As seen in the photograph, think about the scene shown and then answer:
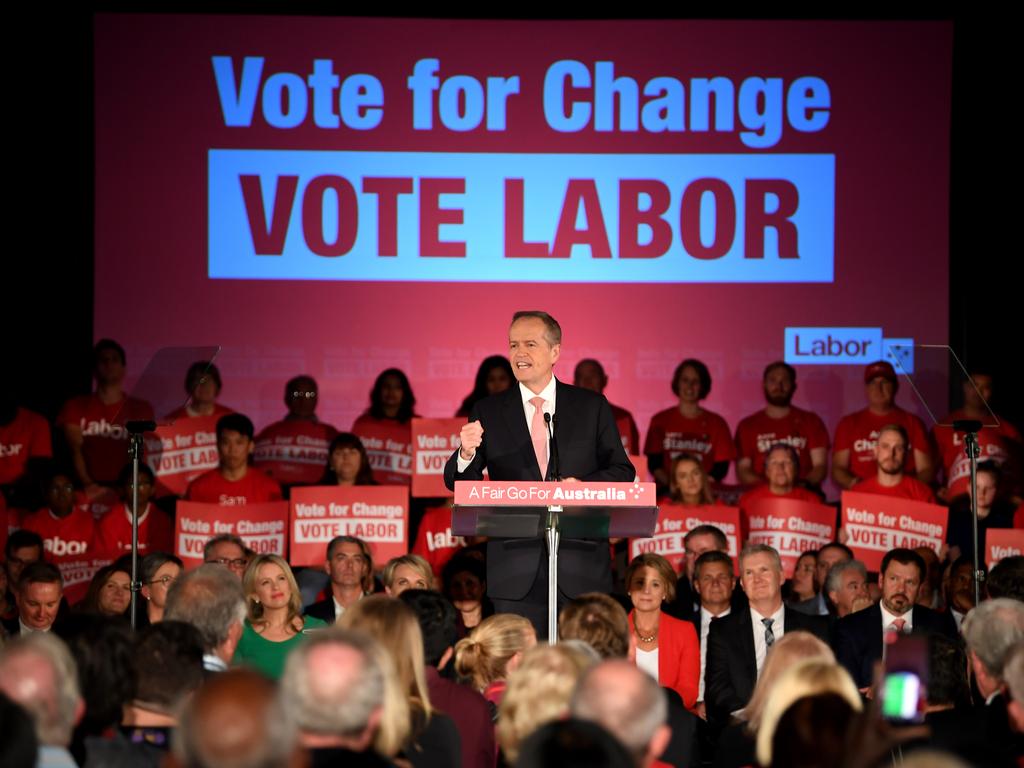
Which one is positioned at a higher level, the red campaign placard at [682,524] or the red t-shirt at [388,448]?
the red t-shirt at [388,448]

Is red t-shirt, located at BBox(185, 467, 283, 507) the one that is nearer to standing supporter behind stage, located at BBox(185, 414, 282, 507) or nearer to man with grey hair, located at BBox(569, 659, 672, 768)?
standing supporter behind stage, located at BBox(185, 414, 282, 507)

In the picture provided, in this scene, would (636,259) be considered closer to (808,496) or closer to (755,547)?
(808,496)

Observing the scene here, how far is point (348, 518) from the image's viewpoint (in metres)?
7.69

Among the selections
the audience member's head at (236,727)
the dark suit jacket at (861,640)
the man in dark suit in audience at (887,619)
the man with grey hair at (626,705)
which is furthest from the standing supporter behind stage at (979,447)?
the audience member's head at (236,727)

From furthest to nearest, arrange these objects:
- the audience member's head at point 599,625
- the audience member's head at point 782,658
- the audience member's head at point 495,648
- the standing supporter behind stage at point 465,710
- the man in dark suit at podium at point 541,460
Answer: the man in dark suit at podium at point 541,460
the audience member's head at point 495,648
the audience member's head at point 599,625
the standing supporter behind stage at point 465,710
the audience member's head at point 782,658

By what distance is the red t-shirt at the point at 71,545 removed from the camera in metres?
7.89

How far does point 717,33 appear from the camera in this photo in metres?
9.52

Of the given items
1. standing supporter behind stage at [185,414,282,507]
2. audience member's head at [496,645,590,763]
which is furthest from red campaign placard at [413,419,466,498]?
audience member's head at [496,645,590,763]

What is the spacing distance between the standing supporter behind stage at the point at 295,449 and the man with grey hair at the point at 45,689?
5314mm

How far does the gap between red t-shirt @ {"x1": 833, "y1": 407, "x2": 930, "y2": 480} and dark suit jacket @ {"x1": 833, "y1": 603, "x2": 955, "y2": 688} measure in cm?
218

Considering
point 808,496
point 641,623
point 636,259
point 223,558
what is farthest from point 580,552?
point 636,259

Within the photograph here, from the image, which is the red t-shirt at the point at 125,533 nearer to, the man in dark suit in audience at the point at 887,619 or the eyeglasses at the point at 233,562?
the eyeglasses at the point at 233,562

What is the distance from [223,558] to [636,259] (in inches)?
147

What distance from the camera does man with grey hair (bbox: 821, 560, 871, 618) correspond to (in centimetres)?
698
